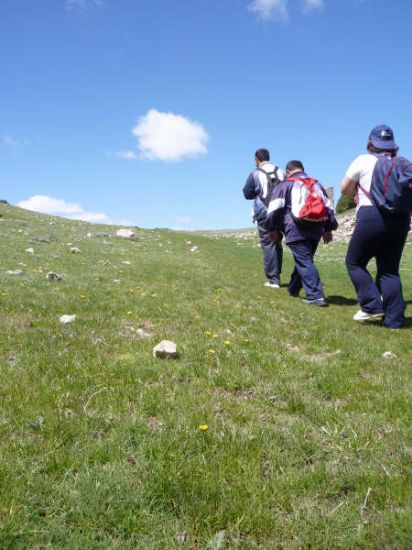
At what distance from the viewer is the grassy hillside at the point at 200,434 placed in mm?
2686

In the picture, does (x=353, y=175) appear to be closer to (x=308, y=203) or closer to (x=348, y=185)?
(x=348, y=185)

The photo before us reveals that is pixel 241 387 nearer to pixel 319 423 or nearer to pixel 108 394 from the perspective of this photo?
pixel 319 423

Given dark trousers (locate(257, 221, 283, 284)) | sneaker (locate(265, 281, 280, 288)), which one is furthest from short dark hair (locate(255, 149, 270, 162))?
sneaker (locate(265, 281, 280, 288))

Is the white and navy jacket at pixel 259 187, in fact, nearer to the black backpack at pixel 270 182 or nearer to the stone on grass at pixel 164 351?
the black backpack at pixel 270 182

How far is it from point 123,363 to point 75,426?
1512mm

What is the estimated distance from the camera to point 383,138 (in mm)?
8109

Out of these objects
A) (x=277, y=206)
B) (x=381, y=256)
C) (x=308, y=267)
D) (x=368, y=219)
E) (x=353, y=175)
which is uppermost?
(x=353, y=175)

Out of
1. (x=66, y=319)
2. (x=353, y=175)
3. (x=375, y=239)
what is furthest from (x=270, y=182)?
(x=66, y=319)

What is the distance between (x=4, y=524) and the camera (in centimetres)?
258

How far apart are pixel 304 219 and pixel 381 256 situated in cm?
251

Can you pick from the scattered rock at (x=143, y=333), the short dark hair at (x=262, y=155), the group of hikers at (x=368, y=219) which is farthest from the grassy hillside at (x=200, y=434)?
the short dark hair at (x=262, y=155)

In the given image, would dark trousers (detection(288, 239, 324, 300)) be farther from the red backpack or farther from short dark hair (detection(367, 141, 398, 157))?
short dark hair (detection(367, 141, 398, 157))

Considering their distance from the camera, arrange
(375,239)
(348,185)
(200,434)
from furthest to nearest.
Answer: (348,185)
(375,239)
(200,434)

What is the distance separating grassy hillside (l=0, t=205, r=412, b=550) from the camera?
2.69 m
